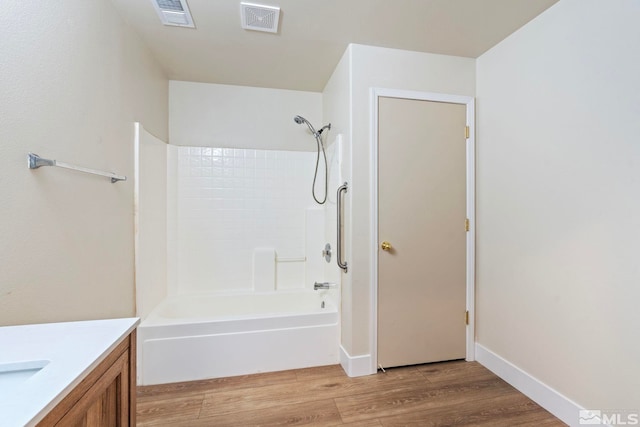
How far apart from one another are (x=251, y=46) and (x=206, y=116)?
91cm

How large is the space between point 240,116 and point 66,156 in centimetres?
165

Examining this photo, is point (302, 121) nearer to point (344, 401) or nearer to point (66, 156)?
point (66, 156)

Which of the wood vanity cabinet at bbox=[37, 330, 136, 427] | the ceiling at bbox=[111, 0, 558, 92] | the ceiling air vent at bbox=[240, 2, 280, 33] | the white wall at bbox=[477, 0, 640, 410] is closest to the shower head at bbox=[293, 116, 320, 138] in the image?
the ceiling at bbox=[111, 0, 558, 92]

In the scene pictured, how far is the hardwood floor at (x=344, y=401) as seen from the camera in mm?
1581

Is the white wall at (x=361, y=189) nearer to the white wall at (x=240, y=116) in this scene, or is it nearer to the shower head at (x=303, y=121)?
the shower head at (x=303, y=121)

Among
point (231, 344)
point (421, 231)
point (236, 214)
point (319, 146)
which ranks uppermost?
point (319, 146)

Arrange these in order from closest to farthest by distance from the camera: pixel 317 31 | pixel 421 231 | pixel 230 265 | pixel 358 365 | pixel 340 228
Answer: pixel 317 31 < pixel 358 365 < pixel 421 231 < pixel 340 228 < pixel 230 265

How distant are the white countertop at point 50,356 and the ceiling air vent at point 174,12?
1.73 meters

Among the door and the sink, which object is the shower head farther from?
the sink

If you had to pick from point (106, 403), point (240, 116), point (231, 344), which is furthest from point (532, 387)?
point (240, 116)

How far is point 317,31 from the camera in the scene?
1.86 m

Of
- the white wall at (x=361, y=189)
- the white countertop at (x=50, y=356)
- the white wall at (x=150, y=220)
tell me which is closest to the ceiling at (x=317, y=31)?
the white wall at (x=361, y=189)

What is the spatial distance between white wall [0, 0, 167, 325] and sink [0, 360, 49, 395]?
16.7 inches

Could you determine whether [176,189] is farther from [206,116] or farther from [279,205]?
[279,205]
